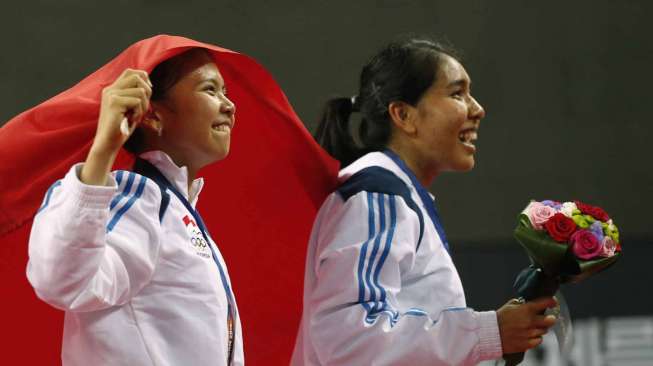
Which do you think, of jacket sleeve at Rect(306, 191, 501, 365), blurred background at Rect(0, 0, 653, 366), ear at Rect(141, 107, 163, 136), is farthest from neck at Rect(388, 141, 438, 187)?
blurred background at Rect(0, 0, 653, 366)

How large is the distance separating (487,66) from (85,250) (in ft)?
10.1

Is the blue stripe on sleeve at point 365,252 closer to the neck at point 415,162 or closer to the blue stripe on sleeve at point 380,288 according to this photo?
the blue stripe on sleeve at point 380,288

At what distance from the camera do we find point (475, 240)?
14.9ft

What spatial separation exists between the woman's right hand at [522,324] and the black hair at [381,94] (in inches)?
23.7

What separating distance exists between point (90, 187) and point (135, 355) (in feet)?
1.11

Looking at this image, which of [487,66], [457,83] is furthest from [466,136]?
[487,66]

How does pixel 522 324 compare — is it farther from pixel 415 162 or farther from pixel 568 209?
pixel 415 162

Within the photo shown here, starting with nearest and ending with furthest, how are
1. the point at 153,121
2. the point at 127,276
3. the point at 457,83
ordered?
the point at 127,276 → the point at 153,121 → the point at 457,83

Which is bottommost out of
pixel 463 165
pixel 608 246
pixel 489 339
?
pixel 489 339

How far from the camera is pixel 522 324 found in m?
2.26

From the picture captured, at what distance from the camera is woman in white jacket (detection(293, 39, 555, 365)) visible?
2266mm

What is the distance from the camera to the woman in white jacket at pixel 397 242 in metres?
2.27

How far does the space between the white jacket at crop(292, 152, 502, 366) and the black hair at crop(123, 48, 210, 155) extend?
46cm

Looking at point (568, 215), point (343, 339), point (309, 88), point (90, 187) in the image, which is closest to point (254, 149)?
point (343, 339)
